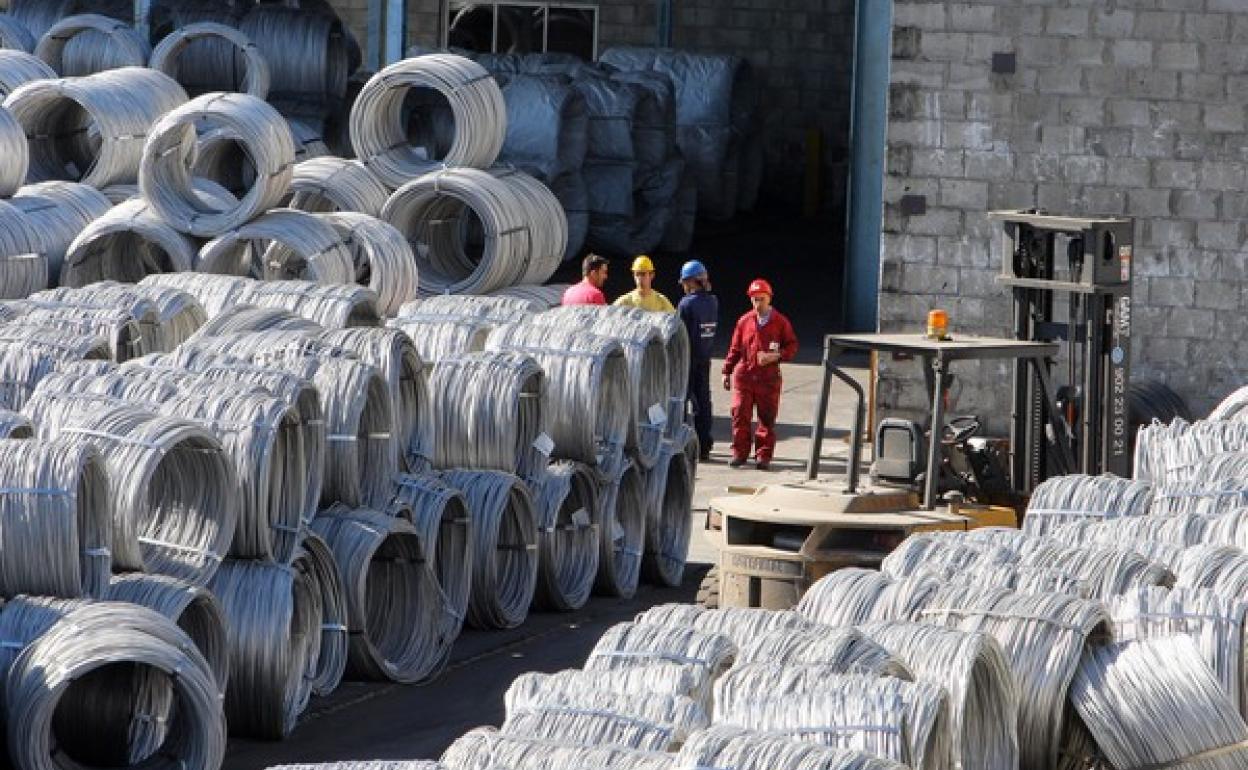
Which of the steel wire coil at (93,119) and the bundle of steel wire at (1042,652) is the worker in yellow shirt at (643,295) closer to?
the steel wire coil at (93,119)

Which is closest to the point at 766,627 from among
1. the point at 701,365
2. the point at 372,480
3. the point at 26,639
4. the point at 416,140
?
the point at 26,639

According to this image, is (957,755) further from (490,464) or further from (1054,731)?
(490,464)

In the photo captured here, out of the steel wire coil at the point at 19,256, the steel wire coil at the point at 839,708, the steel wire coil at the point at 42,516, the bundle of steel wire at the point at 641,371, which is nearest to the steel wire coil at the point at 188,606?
the steel wire coil at the point at 42,516

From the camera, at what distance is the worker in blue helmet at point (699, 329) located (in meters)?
17.8

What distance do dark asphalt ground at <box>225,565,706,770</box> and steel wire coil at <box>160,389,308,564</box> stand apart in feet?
2.77

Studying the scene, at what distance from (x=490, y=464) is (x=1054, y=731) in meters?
5.19

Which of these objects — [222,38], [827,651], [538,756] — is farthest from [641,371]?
[222,38]

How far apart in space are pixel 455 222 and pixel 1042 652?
12360 mm

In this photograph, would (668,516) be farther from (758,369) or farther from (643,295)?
(758,369)

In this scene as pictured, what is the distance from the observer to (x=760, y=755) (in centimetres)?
662

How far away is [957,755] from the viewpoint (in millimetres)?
7898

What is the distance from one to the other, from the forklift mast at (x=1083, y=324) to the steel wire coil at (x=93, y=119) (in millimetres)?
8643

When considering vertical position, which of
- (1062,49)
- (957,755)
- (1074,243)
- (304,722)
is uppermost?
(1062,49)

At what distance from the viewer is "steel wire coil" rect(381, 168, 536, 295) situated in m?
19.1
